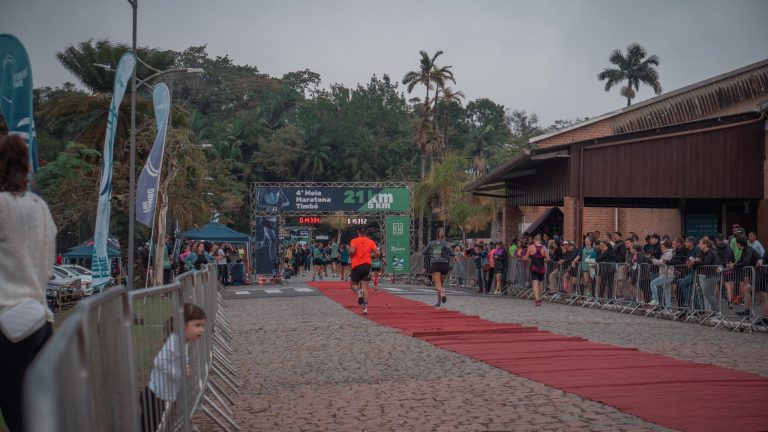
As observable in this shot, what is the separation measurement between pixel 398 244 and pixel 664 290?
22.2 meters

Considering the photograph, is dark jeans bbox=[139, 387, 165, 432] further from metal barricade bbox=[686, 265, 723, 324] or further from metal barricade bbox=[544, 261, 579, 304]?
metal barricade bbox=[544, 261, 579, 304]

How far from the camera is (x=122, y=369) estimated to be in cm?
422

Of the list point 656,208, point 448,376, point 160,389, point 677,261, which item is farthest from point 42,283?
point 656,208

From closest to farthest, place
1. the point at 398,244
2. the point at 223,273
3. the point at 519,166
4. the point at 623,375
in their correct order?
1. the point at 623,375
2. the point at 519,166
3. the point at 223,273
4. the point at 398,244

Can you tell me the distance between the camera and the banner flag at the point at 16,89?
9367 mm

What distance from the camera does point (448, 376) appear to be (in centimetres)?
1074

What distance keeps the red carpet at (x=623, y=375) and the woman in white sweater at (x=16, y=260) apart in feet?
15.7

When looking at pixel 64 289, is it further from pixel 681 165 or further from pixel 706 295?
pixel 706 295

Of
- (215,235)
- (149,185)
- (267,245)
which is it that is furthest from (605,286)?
(215,235)

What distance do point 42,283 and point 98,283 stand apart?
11789mm

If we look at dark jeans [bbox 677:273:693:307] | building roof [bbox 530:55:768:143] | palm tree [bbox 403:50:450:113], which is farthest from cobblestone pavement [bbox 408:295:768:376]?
palm tree [bbox 403:50:450:113]

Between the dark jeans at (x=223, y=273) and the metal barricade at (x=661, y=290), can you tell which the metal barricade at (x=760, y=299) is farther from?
the dark jeans at (x=223, y=273)

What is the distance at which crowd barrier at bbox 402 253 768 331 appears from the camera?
18.1 metres

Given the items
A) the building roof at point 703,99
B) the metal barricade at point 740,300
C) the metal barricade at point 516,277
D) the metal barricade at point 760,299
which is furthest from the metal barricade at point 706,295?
the metal barricade at point 516,277
